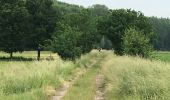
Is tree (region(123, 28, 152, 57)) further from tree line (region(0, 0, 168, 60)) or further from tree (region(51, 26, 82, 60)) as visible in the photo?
tree line (region(0, 0, 168, 60))

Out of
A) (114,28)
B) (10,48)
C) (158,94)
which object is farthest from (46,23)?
(158,94)

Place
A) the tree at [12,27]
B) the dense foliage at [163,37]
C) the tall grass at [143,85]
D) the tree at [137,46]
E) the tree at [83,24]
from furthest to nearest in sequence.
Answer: the dense foliage at [163,37] < the tree at [83,24] < the tree at [12,27] < the tree at [137,46] < the tall grass at [143,85]

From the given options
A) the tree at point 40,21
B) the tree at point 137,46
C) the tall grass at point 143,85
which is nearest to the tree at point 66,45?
the tree at point 137,46

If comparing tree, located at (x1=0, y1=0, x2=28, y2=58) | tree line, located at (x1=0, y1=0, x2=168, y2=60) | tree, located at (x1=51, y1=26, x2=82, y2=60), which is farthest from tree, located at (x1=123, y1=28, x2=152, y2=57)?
tree, located at (x1=0, y1=0, x2=28, y2=58)

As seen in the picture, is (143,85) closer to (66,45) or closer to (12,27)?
(66,45)

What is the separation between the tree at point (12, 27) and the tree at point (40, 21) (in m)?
2.41

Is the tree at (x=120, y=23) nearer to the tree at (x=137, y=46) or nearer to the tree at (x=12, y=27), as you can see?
the tree at (x=12, y=27)

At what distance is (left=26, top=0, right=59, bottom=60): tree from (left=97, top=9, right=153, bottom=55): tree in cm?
876

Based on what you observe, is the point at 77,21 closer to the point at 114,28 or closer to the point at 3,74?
the point at 114,28

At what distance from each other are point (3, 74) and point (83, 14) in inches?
1628

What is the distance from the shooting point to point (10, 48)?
2275 inches

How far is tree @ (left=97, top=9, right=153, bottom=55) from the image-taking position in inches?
2070

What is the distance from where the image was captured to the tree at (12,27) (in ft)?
188

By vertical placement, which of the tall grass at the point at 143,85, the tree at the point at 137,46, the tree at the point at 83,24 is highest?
the tree at the point at 83,24
